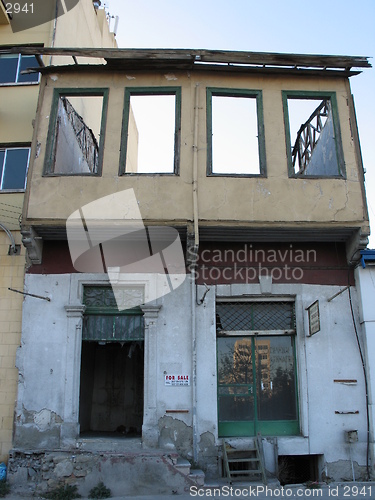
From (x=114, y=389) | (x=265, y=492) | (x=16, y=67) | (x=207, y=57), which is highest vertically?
(x=16, y=67)

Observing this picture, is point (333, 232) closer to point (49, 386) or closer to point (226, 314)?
point (226, 314)

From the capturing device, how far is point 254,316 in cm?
999

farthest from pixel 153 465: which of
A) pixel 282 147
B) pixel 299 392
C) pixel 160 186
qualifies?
pixel 282 147

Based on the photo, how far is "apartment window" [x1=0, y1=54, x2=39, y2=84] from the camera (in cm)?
1206

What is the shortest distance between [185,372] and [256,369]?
4.98ft

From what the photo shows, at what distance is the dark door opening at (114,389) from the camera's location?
11.4 meters

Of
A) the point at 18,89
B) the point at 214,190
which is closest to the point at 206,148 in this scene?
the point at 214,190

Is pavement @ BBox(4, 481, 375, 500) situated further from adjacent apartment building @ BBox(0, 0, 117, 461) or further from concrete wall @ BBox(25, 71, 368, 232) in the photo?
concrete wall @ BBox(25, 71, 368, 232)

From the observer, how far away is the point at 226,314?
9.97 metres

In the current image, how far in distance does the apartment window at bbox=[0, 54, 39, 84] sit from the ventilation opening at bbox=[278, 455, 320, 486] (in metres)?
10.5

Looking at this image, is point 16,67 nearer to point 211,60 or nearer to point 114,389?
point 211,60

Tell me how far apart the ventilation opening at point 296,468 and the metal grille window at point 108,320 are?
3.85 meters

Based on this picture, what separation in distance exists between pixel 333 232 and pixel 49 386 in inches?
248

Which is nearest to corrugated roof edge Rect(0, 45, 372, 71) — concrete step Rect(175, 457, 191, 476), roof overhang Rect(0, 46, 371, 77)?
roof overhang Rect(0, 46, 371, 77)
